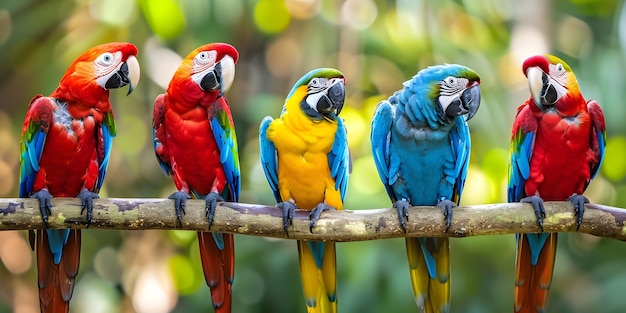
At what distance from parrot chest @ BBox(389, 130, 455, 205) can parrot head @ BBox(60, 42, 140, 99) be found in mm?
1176

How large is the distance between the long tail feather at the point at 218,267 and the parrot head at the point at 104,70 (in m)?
0.75

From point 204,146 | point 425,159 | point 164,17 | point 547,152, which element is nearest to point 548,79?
point 547,152

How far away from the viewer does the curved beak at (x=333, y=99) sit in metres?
3.26

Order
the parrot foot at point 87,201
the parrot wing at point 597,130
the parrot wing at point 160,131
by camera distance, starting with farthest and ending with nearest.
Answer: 1. the parrot wing at point 160,131
2. the parrot wing at point 597,130
3. the parrot foot at point 87,201

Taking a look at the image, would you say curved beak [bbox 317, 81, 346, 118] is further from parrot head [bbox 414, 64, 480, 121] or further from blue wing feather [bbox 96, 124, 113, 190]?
blue wing feather [bbox 96, 124, 113, 190]

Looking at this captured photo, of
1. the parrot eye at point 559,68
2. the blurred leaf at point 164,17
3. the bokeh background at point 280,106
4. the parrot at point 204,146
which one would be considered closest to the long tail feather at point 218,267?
the parrot at point 204,146

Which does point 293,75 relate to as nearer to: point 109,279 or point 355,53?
point 355,53

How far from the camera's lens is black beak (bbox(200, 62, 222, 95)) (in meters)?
3.26

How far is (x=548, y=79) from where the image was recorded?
3.25 metres

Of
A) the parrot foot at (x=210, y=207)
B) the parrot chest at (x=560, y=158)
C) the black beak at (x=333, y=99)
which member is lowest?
the parrot foot at (x=210, y=207)

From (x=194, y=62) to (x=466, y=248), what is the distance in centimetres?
280

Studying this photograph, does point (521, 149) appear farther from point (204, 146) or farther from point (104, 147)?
point (104, 147)

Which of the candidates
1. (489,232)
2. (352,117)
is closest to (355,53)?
(352,117)

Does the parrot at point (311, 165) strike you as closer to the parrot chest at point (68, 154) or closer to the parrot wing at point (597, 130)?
the parrot chest at point (68, 154)
